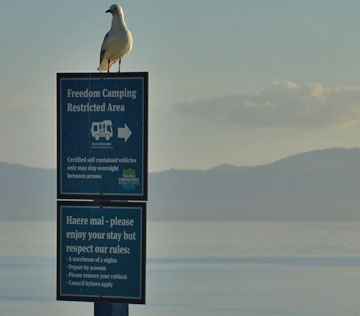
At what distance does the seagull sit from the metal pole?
8.07ft

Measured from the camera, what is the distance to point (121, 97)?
27.8ft

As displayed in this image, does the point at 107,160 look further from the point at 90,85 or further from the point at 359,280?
the point at 359,280

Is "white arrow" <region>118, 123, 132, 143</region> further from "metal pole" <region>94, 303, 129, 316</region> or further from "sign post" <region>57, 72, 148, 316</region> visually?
Result: "metal pole" <region>94, 303, 129, 316</region>

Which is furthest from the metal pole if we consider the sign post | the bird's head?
the bird's head

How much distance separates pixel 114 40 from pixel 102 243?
2.17 metres

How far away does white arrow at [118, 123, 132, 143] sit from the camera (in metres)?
8.45

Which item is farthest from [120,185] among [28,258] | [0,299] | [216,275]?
[28,258]

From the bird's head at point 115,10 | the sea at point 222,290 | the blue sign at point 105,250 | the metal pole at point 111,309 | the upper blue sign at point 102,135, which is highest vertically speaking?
the bird's head at point 115,10

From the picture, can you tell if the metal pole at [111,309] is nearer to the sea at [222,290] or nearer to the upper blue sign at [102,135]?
the upper blue sign at [102,135]

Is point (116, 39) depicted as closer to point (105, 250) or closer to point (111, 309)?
point (105, 250)

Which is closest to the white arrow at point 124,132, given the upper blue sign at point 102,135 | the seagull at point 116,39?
the upper blue sign at point 102,135

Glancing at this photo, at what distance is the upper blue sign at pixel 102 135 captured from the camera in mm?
8430

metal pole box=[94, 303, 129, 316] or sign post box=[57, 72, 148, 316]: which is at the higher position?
sign post box=[57, 72, 148, 316]

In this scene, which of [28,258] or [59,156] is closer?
[59,156]
